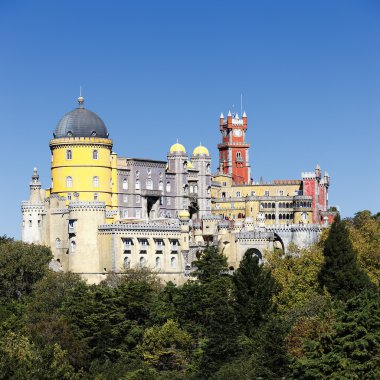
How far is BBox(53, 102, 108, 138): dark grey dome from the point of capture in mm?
134750

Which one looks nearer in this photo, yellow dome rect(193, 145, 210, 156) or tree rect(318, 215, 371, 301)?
tree rect(318, 215, 371, 301)

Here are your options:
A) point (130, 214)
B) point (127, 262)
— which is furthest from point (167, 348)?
point (130, 214)

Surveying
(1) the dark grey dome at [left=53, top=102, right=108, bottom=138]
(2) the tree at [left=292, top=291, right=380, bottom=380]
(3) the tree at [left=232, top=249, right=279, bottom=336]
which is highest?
(1) the dark grey dome at [left=53, top=102, right=108, bottom=138]

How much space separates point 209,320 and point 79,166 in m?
36.2

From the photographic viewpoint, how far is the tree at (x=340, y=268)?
105125 millimetres

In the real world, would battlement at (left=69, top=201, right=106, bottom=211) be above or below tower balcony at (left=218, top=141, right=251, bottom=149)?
below

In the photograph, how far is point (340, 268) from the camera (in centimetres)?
10662

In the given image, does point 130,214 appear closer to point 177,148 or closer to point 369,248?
point 177,148

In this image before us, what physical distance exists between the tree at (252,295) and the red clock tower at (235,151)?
6399 cm

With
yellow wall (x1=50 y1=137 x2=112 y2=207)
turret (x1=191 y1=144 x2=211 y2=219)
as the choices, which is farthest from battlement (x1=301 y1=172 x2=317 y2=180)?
yellow wall (x1=50 y1=137 x2=112 y2=207)

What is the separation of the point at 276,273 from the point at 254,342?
2269 centimetres

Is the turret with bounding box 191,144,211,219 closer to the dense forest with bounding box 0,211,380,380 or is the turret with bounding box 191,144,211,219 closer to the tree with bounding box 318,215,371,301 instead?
the dense forest with bounding box 0,211,380,380

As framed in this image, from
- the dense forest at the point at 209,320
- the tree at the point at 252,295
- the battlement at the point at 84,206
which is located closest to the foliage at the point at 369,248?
the dense forest at the point at 209,320

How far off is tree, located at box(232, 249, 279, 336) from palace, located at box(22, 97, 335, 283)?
2830 centimetres
